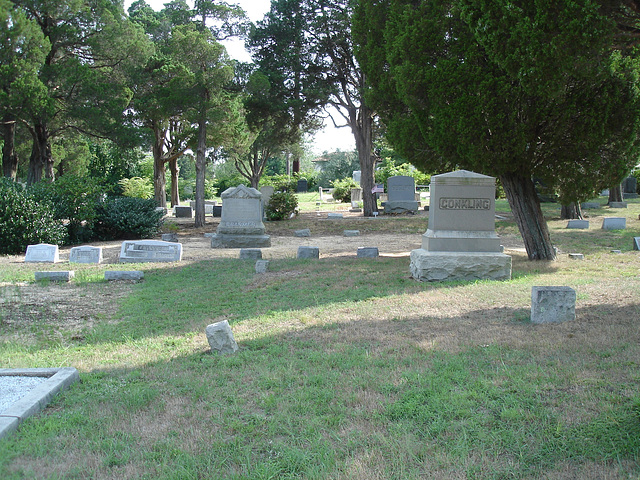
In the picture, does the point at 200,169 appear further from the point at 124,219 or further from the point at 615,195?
the point at 615,195

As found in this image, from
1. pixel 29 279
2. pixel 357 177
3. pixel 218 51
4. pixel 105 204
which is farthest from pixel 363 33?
pixel 357 177

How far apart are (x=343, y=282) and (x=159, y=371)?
4479 millimetres

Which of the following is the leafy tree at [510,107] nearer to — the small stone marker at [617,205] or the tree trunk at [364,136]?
the tree trunk at [364,136]

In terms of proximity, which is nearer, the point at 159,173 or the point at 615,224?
the point at 615,224

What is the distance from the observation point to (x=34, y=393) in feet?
12.7

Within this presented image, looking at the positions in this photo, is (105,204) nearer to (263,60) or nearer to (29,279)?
(29,279)

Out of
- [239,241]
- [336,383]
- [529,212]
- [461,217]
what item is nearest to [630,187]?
[529,212]

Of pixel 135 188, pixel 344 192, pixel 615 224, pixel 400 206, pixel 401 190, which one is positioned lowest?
pixel 615 224

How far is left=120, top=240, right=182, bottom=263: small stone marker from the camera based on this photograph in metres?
12.1

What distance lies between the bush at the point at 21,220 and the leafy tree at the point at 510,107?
9992 millimetres

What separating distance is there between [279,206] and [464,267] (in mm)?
15584

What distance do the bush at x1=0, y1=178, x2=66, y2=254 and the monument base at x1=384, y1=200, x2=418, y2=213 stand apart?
14623mm

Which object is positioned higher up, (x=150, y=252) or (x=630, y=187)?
(x=630, y=187)

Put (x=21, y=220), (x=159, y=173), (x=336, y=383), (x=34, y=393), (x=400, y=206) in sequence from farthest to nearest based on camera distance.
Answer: (x=159, y=173), (x=400, y=206), (x=21, y=220), (x=336, y=383), (x=34, y=393)
